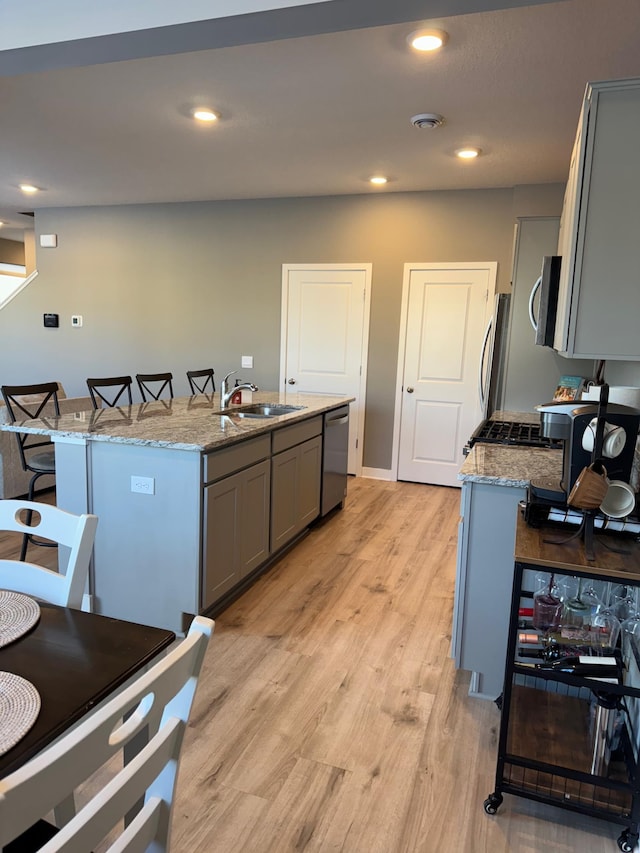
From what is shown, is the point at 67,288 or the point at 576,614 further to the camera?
the point at 67,288

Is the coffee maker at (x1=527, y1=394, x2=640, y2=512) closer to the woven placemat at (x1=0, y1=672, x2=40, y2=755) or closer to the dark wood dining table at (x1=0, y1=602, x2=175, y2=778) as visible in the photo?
the dark wood dining table at (x1=0, y1=602, x2=175, y2=778)

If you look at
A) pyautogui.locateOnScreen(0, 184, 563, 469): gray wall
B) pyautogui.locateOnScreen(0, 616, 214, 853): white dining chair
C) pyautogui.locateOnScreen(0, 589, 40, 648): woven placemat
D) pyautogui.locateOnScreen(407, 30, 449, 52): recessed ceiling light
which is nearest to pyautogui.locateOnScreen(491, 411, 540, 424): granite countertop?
pyautogui.locateOnScreen(0, 184, 563, 469): gray wall

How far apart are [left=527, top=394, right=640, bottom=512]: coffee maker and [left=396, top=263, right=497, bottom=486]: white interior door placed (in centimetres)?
336

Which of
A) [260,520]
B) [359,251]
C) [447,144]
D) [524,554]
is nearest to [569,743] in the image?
[524,554]

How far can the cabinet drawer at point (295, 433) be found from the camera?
3314 millimetres

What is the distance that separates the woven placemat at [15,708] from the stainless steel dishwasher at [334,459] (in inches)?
124

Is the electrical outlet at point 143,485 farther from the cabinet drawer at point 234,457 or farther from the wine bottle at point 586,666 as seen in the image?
the wine bottle at point 586,666

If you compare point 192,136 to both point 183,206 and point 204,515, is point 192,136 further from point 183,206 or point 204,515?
point 204,515

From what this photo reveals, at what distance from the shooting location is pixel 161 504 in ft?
8.65

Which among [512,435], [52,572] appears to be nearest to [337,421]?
[512,435]

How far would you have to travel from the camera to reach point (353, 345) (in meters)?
5.61

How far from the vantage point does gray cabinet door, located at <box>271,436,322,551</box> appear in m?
3.37

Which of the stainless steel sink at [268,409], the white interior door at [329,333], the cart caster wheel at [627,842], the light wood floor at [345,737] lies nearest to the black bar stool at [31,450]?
the stainless steel sink at [268,409]

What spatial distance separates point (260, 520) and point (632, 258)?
7.15ft
